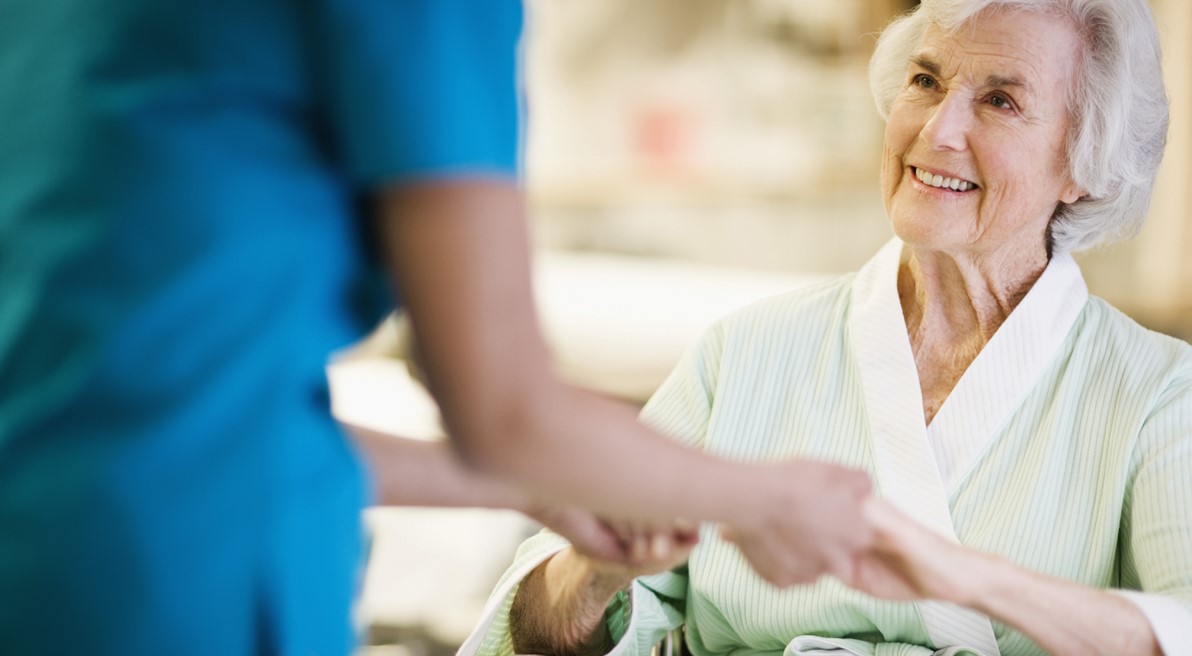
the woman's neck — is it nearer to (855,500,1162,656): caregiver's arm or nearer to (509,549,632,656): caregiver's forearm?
(855,500,1162,656): caregiver's arm

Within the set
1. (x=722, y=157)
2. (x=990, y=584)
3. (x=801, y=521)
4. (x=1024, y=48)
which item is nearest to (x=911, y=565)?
(x=990, y=584)

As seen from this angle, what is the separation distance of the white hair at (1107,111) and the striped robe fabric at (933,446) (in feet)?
0.24

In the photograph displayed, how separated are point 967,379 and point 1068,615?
354 millimetres

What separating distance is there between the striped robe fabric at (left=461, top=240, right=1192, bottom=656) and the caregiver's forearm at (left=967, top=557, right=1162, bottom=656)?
0.19 feet

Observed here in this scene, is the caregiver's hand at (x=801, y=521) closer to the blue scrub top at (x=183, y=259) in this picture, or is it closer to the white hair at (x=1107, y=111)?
the blue scrub top at (x=183, y=259)

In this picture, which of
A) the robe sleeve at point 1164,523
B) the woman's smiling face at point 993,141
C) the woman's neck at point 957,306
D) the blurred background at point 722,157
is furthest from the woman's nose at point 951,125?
the blurred background at point 722,157

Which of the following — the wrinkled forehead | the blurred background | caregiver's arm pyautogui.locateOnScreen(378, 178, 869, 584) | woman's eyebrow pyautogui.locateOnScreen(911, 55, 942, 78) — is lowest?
the blurred background

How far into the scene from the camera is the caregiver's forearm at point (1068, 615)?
119 cm

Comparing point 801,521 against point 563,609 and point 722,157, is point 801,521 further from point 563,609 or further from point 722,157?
point 722,157

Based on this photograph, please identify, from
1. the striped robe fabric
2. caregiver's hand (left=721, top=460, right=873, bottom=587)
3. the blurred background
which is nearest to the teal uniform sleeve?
caregiver's hand (left=721, top=460, right=873, bottom=587)

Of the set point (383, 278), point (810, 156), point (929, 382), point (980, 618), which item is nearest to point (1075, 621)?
point (980, 618)

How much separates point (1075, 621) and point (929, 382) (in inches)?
16.0

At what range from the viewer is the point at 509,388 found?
28.9 inches

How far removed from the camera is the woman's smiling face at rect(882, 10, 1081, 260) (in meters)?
1.49
